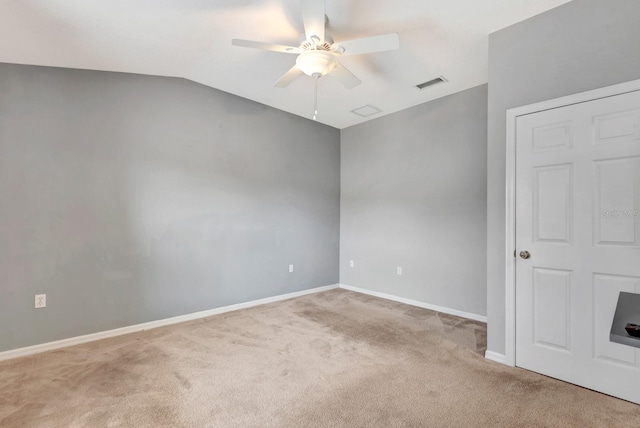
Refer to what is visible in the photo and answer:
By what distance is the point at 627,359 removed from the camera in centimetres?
198

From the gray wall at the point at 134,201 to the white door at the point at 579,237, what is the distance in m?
3.01

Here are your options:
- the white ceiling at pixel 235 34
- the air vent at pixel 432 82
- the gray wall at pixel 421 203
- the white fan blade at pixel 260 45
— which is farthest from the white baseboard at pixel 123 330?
the air vent at pixel 432 82

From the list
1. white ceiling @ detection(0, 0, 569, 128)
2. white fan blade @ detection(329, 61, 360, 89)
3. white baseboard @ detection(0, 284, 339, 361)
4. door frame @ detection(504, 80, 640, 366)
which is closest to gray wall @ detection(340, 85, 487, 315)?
white ceiling @ detection(0, 0, 569, 128)

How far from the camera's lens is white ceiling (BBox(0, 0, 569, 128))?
217 cm

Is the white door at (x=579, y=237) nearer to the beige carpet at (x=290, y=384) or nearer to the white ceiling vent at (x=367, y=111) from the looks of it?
the beige carpet at (x=290, y=384)

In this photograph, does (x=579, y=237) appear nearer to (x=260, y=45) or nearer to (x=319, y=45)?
(x=319, y=45)

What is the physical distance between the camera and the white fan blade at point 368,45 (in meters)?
2.06

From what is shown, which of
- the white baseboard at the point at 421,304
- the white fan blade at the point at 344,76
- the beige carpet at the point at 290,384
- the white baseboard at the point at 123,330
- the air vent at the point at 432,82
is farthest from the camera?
the white baseboard at the point at 421,304

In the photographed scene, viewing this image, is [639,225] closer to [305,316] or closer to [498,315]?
[498,315]

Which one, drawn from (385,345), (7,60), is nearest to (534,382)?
(385,345)

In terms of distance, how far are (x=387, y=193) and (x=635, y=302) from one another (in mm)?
3529

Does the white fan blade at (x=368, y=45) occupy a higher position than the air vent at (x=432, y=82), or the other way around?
the air vent at (x=432, y=82)

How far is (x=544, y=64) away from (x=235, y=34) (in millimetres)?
2483

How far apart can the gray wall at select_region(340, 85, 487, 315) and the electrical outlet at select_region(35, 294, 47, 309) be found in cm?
376
